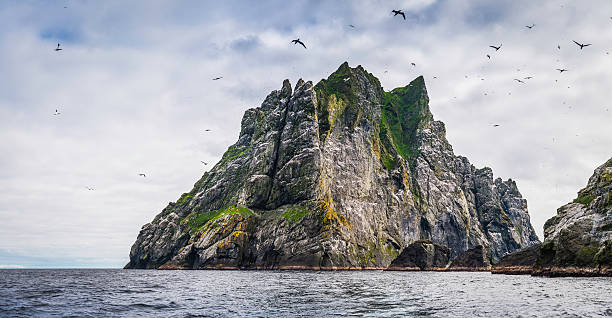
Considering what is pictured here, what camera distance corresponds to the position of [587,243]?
61781 mm

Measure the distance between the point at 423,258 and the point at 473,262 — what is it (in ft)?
70.6

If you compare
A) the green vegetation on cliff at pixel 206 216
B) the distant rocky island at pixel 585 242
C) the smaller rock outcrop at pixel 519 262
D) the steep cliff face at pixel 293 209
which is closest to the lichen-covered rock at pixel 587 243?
the distant rocky island at pixel 585 242

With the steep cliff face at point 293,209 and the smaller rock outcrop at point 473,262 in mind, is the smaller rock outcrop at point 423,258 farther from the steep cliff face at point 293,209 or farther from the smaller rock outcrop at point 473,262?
the steep cliff face at point 293,209

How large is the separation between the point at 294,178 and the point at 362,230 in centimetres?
3838

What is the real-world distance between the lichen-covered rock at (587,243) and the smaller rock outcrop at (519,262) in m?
27.2

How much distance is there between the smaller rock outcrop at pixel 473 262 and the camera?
148 meters


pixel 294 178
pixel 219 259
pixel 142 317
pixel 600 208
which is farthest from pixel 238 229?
pixel 142 317

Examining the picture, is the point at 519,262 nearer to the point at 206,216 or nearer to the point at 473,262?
the point at 473,262

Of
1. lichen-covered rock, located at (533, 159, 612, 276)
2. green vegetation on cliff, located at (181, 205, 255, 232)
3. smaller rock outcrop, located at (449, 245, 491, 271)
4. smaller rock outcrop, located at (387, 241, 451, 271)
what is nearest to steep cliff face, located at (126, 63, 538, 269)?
green vegetation on cliff, located at (181, 205, 255, 232)

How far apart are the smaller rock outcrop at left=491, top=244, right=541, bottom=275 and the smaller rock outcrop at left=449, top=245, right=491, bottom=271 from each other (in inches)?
1458

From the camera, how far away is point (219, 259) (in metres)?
142

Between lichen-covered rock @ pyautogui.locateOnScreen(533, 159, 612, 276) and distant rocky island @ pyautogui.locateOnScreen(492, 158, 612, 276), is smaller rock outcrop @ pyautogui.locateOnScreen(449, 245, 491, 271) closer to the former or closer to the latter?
distant rocky island @ pyautogui.locateOnScreen(492, 158, 612, 276)

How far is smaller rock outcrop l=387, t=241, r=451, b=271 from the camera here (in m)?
148

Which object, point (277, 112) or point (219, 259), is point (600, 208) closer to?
point (219, 259)
